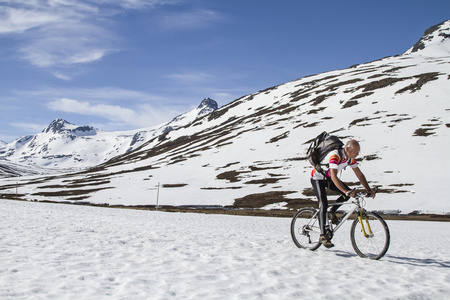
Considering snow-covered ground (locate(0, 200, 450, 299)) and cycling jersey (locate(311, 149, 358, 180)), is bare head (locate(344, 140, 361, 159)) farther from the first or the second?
snow-covered ground (locate(0, 200, 450, 299))

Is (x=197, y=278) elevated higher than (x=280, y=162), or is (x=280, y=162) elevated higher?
(x=280, y=162)

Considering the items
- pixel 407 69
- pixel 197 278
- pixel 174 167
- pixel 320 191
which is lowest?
pixel 197 278

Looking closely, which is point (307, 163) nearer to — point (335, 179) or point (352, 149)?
point (352, 149)

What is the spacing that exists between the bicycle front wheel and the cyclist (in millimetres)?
542

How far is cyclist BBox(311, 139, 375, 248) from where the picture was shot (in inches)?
315

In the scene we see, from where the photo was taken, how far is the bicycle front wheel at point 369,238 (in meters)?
7.84

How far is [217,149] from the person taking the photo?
335 feet

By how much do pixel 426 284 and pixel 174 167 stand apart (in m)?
89.7

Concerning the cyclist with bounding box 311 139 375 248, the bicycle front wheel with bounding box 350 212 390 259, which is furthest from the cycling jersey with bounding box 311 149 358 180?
the bicycle front wheel with bounding box 350 212 390 259

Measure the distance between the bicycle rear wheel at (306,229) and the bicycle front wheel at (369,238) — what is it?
42.4 inches

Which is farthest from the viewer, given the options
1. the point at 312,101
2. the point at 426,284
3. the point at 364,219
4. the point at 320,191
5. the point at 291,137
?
Result: the point at 312,101

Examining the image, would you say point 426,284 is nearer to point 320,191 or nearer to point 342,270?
point 342,270

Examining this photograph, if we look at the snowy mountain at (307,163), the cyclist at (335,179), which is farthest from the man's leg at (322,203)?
the snowy mountain at (307,163)

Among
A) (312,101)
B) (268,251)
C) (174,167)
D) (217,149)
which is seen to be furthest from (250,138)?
(268,251)
